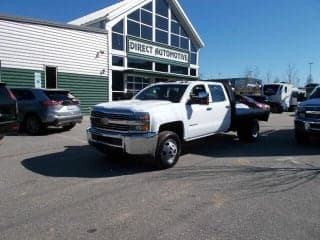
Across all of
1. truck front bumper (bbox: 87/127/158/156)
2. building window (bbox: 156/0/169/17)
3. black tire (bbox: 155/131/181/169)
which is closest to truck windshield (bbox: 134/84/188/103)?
black tire (bbox: 155/131/181/169)

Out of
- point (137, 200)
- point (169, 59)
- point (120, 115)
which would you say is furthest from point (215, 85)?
point (169, 59)

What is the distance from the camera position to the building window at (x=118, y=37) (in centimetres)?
2504

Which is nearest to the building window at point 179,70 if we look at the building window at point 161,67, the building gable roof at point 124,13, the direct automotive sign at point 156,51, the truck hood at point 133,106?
the direct automotive sign at point 156,51

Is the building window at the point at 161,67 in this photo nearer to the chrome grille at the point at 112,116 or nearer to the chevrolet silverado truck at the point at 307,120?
the chevrolet silverado truck at the point at 307,120

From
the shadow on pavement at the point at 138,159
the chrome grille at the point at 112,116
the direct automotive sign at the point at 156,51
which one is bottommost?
the shadow on pavement at the point at 138,159

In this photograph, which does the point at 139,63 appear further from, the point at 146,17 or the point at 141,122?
the point at 141,122

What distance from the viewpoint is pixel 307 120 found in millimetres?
11227

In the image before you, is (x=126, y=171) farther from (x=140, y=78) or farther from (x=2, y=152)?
(x=140, y=78)

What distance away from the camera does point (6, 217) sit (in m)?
5.25

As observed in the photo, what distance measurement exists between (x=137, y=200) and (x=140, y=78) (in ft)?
72.1

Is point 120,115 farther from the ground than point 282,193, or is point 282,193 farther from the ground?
point 120,115

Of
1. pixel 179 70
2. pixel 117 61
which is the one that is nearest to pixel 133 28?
pixel 117 61

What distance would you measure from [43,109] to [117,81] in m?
12.3

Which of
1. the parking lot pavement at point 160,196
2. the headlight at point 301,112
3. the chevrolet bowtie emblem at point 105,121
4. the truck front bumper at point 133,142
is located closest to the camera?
the parking lot pavement at point 160,196
